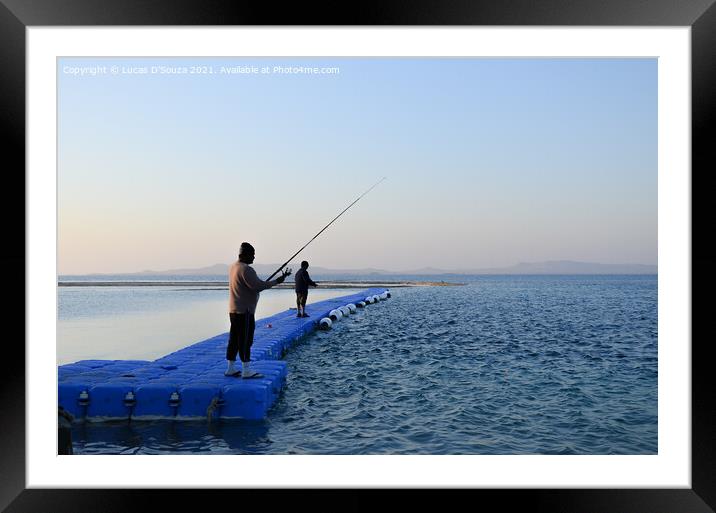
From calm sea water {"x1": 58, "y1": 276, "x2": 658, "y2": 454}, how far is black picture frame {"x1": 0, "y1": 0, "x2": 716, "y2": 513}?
1605 mm

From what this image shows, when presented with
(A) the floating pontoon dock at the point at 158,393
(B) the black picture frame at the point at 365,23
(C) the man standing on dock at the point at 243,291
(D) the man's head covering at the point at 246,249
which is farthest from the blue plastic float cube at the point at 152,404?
(B) the black picture frame at the point at 365,23

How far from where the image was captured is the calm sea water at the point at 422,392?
5586mm

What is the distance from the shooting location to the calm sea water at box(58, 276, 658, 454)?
5.59 m

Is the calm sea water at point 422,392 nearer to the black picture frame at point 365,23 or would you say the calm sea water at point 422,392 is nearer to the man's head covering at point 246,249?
the black picture frame at point 365,23

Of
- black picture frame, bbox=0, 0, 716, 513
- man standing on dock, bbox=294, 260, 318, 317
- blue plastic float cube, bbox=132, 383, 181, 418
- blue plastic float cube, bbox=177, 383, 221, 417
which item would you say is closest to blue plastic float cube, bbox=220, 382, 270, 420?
blue plastic float cube, bbox=177, 383, 221, 417

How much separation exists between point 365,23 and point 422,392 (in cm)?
631

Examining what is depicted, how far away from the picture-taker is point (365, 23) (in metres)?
3.55

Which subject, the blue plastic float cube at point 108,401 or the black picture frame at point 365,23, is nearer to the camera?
the black picture frame at point 365,23

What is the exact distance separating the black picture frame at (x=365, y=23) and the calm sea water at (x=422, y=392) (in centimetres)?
161

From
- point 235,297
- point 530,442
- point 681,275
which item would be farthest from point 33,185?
point 530,442

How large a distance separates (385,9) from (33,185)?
2659 millimetres

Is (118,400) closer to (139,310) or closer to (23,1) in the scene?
(23,1)

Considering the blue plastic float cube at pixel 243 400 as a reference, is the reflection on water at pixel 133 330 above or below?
below

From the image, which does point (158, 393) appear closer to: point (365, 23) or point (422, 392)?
point (365, 23)
